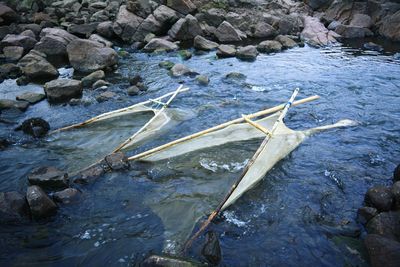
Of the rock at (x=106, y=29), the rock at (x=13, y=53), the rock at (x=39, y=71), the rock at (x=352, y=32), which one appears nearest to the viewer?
the rock at (x=39, y=71)

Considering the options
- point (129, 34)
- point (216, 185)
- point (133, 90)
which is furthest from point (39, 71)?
point (216, 185)

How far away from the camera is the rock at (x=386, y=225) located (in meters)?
4.57

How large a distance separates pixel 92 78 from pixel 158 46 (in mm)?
5185

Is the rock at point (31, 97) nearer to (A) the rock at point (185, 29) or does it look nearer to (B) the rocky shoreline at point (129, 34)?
(B) the rocky shoreline at point (129, 34)

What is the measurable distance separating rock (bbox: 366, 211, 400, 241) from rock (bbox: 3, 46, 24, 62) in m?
14.9

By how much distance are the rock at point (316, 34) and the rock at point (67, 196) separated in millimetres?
15111

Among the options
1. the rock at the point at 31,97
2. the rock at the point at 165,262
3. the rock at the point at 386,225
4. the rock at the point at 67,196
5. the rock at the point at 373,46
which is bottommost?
the rock at the point at 373,46

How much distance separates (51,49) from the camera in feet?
48.5

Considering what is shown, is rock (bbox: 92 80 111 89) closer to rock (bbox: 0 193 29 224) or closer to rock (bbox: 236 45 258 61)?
rock (bbox: 236 45 258 61)

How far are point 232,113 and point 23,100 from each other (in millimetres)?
6477

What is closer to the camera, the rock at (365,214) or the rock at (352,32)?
the rock at (365,214)

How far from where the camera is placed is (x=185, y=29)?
17.1 meters

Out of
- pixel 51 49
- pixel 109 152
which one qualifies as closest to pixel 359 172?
pixel 109 152

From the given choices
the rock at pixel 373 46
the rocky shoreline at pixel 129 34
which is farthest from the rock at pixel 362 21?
the rock at pixel 373 46
